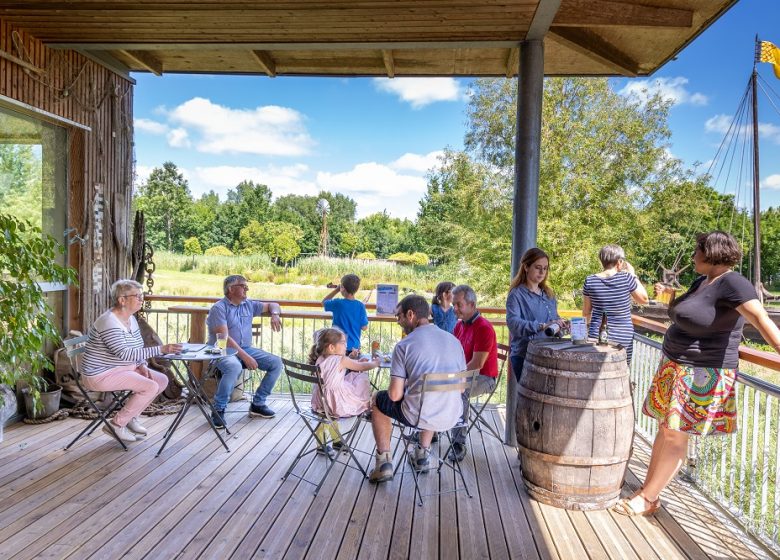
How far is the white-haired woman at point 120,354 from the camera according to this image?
3633 mm

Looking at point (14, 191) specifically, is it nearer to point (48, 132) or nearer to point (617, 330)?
point (48, 132)

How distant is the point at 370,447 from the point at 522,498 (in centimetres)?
121

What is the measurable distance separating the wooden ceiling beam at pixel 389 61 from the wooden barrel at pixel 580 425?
276 cm

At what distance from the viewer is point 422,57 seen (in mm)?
4570

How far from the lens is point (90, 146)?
488 centimetres

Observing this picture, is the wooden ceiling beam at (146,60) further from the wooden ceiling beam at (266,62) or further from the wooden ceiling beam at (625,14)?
the wooden ceiling beam at (625,14)

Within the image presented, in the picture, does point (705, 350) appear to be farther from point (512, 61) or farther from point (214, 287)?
point (214, 287)

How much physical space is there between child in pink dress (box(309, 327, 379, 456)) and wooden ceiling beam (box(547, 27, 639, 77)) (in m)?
2.75

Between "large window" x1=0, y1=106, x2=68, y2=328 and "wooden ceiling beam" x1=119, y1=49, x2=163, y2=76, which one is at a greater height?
"wooden ceiling beam" x1=119, y1=49, x2=163, y2=76

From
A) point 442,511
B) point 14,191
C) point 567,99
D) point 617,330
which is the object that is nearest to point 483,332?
point 617,330

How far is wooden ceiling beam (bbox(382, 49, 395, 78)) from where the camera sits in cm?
439

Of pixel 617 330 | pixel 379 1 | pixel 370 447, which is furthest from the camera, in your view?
pixel 370 447

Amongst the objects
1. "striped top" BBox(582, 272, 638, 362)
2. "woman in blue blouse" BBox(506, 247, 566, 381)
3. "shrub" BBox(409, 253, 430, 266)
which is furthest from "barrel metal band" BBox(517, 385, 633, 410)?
"shrub" BBox(409, 253, 430, 266)

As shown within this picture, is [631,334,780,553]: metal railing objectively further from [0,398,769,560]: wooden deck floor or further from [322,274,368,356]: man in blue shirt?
[322,274,368,356]: man in blue shirt
